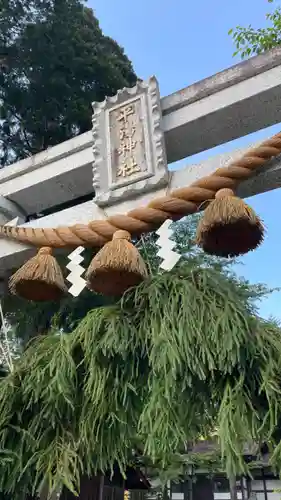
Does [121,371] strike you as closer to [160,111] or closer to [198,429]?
[198,429]

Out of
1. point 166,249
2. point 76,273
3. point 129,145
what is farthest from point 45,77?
point 166,249

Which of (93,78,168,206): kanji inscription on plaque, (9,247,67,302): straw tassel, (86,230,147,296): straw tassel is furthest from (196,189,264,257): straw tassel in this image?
(9,247,67,302): straw tassel

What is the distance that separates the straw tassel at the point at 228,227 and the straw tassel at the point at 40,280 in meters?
0.50

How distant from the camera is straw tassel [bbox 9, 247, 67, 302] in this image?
1.51 meters

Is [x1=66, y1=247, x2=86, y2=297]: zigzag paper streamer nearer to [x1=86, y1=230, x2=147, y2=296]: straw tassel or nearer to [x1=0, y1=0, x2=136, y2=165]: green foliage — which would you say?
[x1=86, y1=230, x2=147, y2=296]: straw tassel

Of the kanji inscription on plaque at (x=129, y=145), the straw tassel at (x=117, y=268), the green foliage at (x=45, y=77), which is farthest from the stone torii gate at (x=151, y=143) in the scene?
the green foliage at (x=45, y=77)

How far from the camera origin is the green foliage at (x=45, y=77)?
4.78 metres

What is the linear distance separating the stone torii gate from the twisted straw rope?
82 millimetres

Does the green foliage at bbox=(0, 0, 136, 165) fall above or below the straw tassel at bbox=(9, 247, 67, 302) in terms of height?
above

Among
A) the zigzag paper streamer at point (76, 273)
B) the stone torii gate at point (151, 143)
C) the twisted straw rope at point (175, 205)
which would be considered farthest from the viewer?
the stone torii gate at point (151, 143)

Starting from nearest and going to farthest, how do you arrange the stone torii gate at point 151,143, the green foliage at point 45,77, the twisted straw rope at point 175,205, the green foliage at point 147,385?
1. the green foliage at point 147,385
2. the twisted straw rope at point 175,205
3. the stone torii gate at point 151,143
4. the green foliage at point 45,77

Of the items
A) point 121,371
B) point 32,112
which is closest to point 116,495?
point 32,112

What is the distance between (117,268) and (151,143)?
67 centimetres

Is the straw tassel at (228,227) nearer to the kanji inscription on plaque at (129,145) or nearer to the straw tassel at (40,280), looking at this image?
the kanji inscription on plaque at (129,145)
